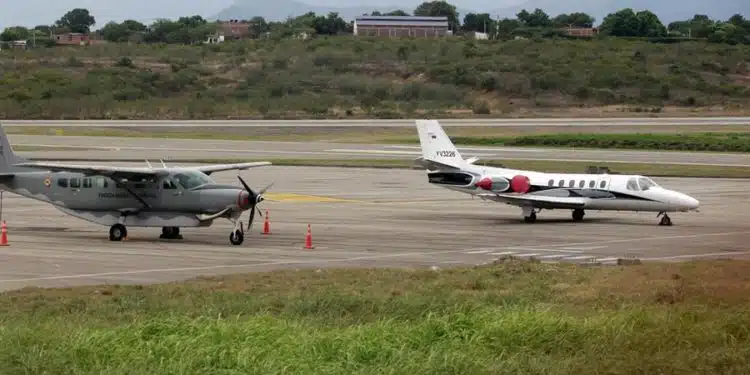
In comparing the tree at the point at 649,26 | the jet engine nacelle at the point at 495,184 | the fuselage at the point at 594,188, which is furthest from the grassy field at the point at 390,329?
the tree at the point at 649,26

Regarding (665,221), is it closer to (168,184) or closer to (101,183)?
(168,184)

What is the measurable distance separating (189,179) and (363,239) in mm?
5688

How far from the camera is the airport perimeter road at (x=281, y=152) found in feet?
250

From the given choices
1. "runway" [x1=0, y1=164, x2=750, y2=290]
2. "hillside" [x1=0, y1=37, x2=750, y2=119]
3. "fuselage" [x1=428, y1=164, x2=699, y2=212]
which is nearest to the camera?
"runway" [x1=0, y1=164, x2=750, y2=290]

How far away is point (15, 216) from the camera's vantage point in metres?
45.8

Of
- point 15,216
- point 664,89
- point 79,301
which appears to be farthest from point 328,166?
point 664,89

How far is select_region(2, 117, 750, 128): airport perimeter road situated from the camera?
10656 cm

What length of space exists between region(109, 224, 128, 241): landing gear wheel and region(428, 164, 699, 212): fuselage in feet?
44.0

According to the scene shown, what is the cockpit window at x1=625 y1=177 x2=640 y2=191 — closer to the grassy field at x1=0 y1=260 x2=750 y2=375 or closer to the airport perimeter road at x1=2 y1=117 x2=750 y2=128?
the grassy field at x1=0 y1=260 x2=750 y2=375

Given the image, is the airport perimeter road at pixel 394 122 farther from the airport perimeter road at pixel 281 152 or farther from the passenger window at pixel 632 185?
the passenger window at pixel 632 185

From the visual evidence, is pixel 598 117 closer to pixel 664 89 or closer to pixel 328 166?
pixel 664 89

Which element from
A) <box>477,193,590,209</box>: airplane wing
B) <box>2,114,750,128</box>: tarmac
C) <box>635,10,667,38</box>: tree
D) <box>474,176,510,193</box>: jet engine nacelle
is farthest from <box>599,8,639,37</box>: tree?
<box>477,193,590,209</box>: airplane wing

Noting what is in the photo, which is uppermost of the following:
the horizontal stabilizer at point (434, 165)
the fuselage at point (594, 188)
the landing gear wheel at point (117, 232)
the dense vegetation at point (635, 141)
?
the horizontal stabilizer at point (434, 165)

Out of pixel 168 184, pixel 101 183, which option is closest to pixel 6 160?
pixel 101 183
